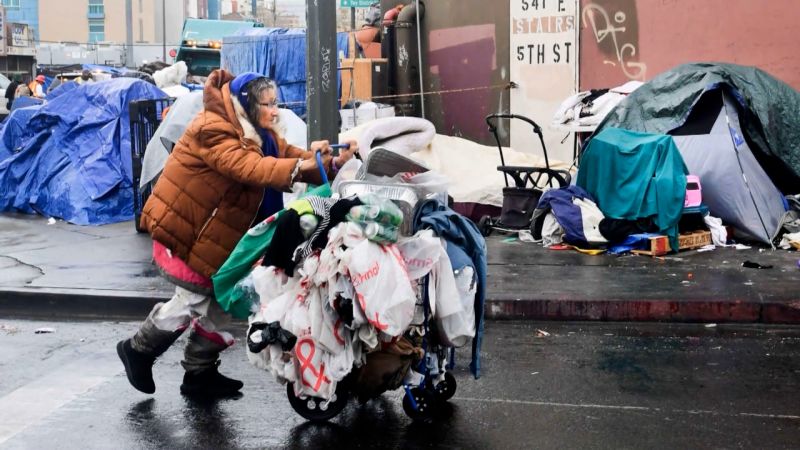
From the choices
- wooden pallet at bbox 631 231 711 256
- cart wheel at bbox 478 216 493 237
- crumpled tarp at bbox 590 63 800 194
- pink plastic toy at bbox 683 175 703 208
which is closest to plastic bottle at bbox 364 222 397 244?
wooden pallet at bbox 631 231 711 256

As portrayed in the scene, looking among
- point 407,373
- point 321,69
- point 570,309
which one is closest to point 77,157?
point 321,69

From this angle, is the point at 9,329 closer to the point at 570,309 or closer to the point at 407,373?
the point at 407,373

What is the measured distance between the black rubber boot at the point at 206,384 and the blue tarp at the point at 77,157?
23.2 ft

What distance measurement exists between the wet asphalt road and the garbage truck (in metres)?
25.7

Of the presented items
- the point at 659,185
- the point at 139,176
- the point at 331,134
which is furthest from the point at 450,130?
the point at 331,134

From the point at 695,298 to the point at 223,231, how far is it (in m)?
3.89

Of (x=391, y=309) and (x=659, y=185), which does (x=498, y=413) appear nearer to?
(x=391, y=309)

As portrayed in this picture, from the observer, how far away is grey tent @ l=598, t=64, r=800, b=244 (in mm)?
10023

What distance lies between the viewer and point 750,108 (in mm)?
10125

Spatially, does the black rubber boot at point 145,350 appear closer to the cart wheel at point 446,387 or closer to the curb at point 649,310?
the cart wheel at point 446,387

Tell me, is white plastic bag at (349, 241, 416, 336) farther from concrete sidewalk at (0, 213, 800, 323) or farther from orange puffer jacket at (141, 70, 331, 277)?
concrete sidewalk at (0, 213, 800, 323)

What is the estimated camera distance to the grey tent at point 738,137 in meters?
10.0

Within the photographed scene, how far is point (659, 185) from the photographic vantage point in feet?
31.4

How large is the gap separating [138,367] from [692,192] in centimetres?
612
